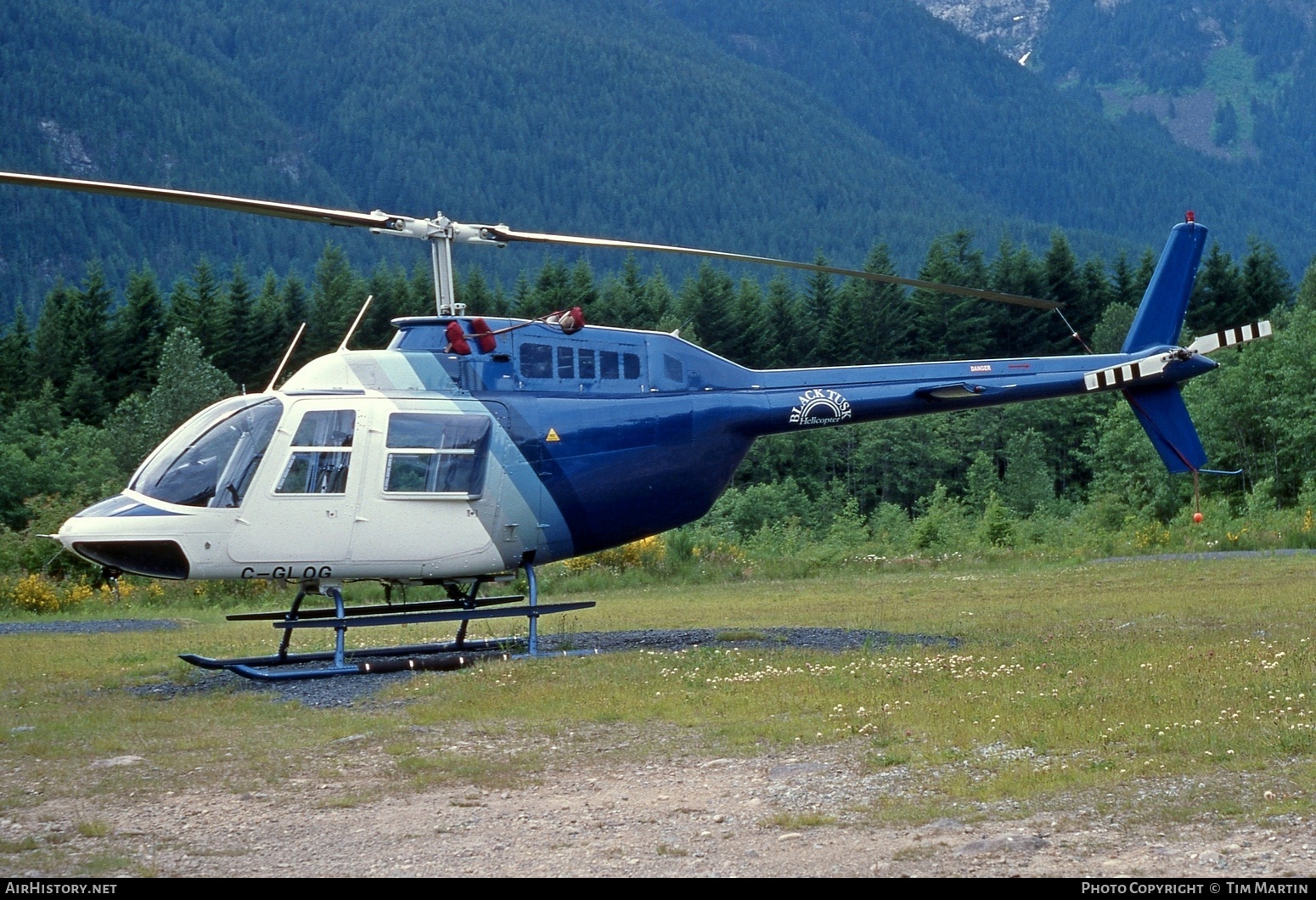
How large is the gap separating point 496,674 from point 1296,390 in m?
38.0

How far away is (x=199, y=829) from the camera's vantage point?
28.2ft

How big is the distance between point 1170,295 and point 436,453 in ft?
31.3

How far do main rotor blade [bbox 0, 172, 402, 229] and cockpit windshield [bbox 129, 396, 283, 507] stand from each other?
221cm

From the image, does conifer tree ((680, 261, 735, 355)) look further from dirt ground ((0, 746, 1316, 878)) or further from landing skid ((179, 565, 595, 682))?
dirt ground ((0, 746, 1316, 878))

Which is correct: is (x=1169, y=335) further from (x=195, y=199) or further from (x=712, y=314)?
(x=712, y=314)

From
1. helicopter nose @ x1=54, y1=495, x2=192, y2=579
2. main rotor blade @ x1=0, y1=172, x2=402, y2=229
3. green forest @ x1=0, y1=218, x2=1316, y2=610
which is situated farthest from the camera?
green forest @ x1=0, y1=218, x2=1316, y2=610

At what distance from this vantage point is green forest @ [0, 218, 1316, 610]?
37469 mm

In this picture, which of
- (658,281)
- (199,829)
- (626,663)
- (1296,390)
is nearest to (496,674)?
(626,663)

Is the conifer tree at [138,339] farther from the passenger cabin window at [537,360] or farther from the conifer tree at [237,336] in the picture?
the passenger cabin window at [537,360]

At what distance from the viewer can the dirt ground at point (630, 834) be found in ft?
24.1

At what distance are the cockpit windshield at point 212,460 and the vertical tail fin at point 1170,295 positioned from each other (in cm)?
1071

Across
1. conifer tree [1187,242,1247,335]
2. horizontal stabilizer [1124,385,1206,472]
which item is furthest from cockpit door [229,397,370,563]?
conifer tree [1187,242,1247,335]

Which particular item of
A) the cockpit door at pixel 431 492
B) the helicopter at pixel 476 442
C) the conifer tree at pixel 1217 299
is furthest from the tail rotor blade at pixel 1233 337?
the conifer tree at pixel 1217 299

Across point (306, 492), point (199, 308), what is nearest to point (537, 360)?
point (306, 492)
